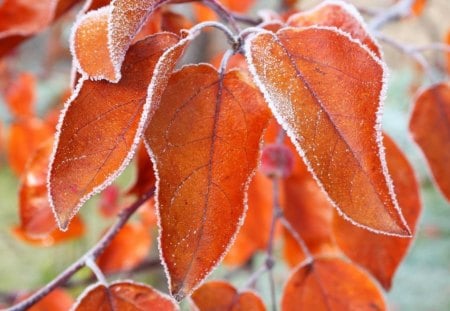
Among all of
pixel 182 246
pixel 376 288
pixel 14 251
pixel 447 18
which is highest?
pixel 182 246

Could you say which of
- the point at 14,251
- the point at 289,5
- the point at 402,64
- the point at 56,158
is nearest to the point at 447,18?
the point at 402,64

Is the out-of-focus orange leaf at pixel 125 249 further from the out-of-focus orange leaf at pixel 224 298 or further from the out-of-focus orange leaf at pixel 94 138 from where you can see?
the out-of-focus orange leaf at pixel 94 138

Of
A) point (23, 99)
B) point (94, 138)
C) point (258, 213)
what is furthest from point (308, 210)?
point (23, 99)

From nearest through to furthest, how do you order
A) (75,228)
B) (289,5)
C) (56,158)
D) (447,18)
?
1. (56,158)
2. (75,228)
3. (289,5)
4. (447,18)

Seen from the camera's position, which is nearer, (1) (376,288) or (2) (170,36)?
(2) (170,36)

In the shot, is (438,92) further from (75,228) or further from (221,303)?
(75,228)
